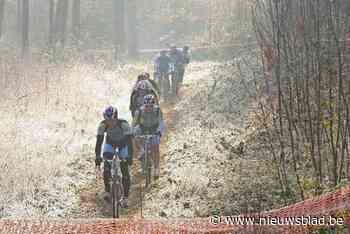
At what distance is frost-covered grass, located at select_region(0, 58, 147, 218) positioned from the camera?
1001 cm

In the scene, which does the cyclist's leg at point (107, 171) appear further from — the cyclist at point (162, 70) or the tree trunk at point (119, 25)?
the tree trunk at point (119, 25)

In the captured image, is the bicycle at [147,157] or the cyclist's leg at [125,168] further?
the bicycle at [147,157]

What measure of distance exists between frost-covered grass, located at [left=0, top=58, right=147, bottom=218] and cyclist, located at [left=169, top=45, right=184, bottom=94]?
5.56 ft

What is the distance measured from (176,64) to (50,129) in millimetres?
6146

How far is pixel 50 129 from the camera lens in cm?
1423

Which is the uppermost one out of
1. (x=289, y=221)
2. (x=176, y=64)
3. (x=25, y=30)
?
(x=25, y=30)

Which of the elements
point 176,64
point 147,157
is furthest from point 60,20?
point 147,157

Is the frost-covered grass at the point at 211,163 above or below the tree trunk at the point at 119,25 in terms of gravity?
below

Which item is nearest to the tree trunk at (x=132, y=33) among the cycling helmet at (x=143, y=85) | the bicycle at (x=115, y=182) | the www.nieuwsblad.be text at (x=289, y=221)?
the cycling helmet at (x=143, y=85)

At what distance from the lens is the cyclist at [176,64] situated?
1880 cm

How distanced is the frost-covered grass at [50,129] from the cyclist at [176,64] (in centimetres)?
169

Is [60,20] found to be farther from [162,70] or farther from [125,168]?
[125,168]

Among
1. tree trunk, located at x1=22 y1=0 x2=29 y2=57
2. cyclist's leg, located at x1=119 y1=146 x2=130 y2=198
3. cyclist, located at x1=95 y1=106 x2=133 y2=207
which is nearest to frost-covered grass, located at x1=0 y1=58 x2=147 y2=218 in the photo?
cyclist's leg, located at x1=119 y1=146 x2=130 y2=198

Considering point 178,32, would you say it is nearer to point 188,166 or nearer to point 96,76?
point 96,76
